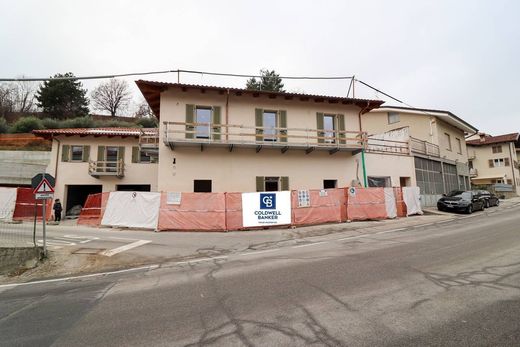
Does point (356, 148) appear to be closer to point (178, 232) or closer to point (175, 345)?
point (178, 232)

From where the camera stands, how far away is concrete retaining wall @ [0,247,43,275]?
346 inches

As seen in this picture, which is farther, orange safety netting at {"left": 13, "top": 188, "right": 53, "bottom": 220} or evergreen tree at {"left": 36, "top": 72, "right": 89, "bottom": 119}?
evergreen tree at {"left": 36, "top": 72, "right": 89, "bottom": 119}

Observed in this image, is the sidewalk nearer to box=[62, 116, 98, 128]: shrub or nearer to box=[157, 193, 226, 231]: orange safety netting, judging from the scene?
box=[157, 193, 226, 231]: orange safety netting

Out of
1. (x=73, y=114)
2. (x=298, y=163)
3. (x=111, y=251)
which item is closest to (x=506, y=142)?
(x=298, y=163)

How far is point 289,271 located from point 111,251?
640cm

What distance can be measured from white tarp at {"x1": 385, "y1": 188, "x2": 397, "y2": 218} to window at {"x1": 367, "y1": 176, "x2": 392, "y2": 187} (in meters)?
3.38

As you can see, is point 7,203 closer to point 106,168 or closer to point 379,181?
point 106,168

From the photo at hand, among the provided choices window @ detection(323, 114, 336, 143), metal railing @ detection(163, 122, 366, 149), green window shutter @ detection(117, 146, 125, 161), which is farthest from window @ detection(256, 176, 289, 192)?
green window shutter @ detection(117, 146, 125, 161)

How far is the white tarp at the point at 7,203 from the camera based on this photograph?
20.1 meters

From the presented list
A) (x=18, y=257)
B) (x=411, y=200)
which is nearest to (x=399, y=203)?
(x=411, y=200)

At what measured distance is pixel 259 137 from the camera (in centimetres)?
1744

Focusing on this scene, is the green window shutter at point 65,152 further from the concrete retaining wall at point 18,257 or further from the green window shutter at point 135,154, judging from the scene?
the concrete retaining wall at point 18,257

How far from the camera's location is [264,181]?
17.3 m

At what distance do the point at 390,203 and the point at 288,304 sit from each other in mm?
13948
